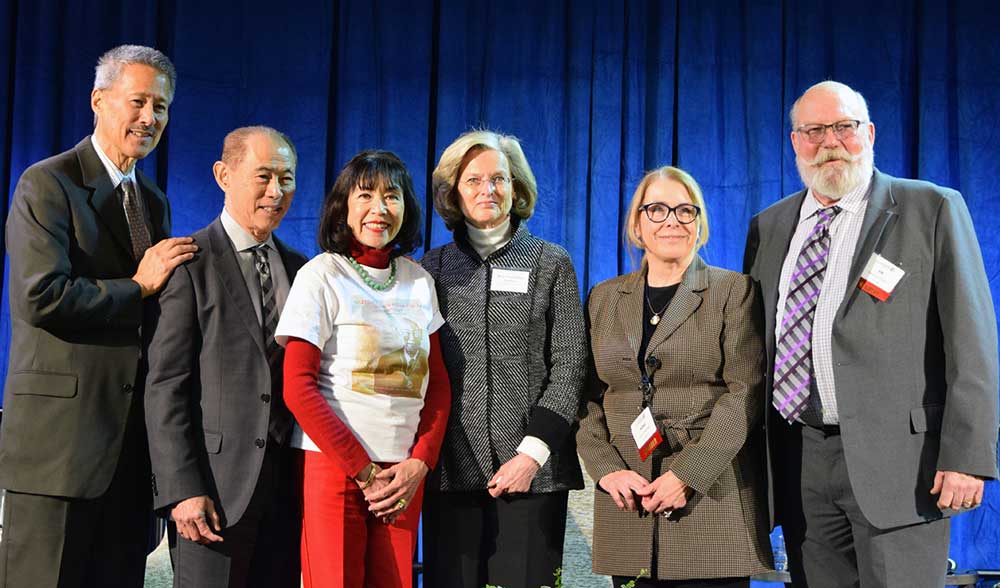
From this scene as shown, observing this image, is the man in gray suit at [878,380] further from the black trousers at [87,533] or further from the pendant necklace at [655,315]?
the black trousers at [87,533]

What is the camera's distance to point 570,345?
8.84 ft

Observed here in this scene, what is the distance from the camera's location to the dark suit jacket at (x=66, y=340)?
2459 millimetres

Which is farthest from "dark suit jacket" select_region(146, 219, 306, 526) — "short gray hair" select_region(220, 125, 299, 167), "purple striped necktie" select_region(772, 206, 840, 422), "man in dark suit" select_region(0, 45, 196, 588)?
"purple striped necktie" select_region(772, 206, 840, 422)

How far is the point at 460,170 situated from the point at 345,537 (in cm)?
110

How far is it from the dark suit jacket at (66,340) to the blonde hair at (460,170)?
91 centimetres

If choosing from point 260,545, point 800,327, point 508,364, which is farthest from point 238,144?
point 800,327

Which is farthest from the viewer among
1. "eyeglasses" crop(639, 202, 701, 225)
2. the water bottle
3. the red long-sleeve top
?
the water bottle

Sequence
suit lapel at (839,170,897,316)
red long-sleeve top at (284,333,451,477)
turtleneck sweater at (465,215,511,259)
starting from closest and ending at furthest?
red long-sleeve top at (284,333,451,477), suit lapel at (839,170,897,316), turtleneck sweater at (465,215,511,259)

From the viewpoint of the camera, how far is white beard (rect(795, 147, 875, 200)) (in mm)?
2703

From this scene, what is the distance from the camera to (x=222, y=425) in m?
2.44

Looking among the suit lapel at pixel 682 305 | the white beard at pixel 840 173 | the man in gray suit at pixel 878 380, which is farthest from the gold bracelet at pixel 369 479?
the white beard at pixel 840 173

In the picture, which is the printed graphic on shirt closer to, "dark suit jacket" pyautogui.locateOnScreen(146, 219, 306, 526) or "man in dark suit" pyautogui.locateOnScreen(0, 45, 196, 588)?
"dark suit jacket" pyautogui.locateOnScreen(146, 219, 306, 526)

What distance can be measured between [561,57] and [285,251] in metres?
2.28

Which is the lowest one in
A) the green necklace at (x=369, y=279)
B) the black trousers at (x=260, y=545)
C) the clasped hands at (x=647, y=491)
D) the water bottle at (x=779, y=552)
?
the water bottle at (x=779, y=552)
